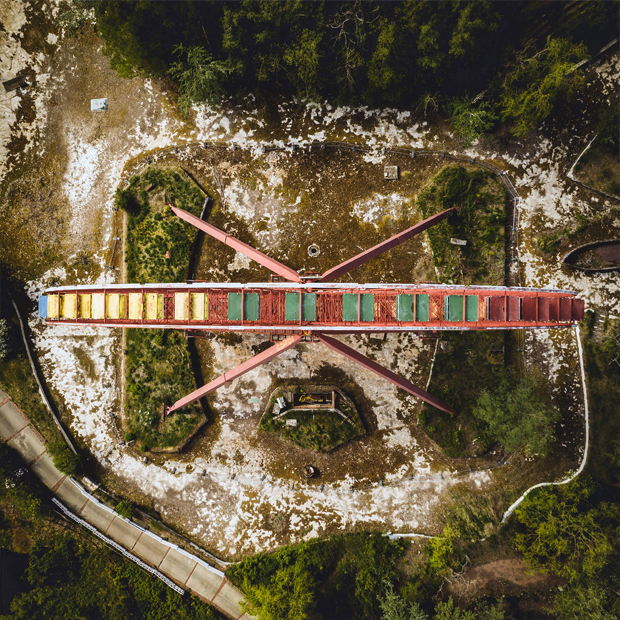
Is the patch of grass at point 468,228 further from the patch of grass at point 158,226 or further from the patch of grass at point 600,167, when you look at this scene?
the patch of grass at point 158,226

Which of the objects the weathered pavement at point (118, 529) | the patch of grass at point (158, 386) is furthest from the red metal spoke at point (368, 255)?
the weathered pavement at point (118, 529)

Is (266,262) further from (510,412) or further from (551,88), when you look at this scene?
(551,88)

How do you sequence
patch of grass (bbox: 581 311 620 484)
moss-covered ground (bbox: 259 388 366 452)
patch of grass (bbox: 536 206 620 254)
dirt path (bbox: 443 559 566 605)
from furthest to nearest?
patch of grass (bbox: 536 206 620 254) → moss-covered ground (bbox: 259 388 366 452) → patch of grass (bbox: 581 311 620 484) → dirt path (bbox: 443 559 566 605)

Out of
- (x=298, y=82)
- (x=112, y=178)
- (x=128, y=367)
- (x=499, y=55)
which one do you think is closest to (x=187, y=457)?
(x=128, y=367)

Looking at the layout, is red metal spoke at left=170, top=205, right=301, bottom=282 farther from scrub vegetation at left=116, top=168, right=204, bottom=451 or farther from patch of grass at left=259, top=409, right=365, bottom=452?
patch of grass at left=259, top=409, right=365, bottom=452

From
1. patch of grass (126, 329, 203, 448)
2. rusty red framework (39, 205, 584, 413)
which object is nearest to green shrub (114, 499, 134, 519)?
patch of grass (126, 329, 203, 448)

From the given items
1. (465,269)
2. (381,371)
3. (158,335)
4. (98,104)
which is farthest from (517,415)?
(98,104)
